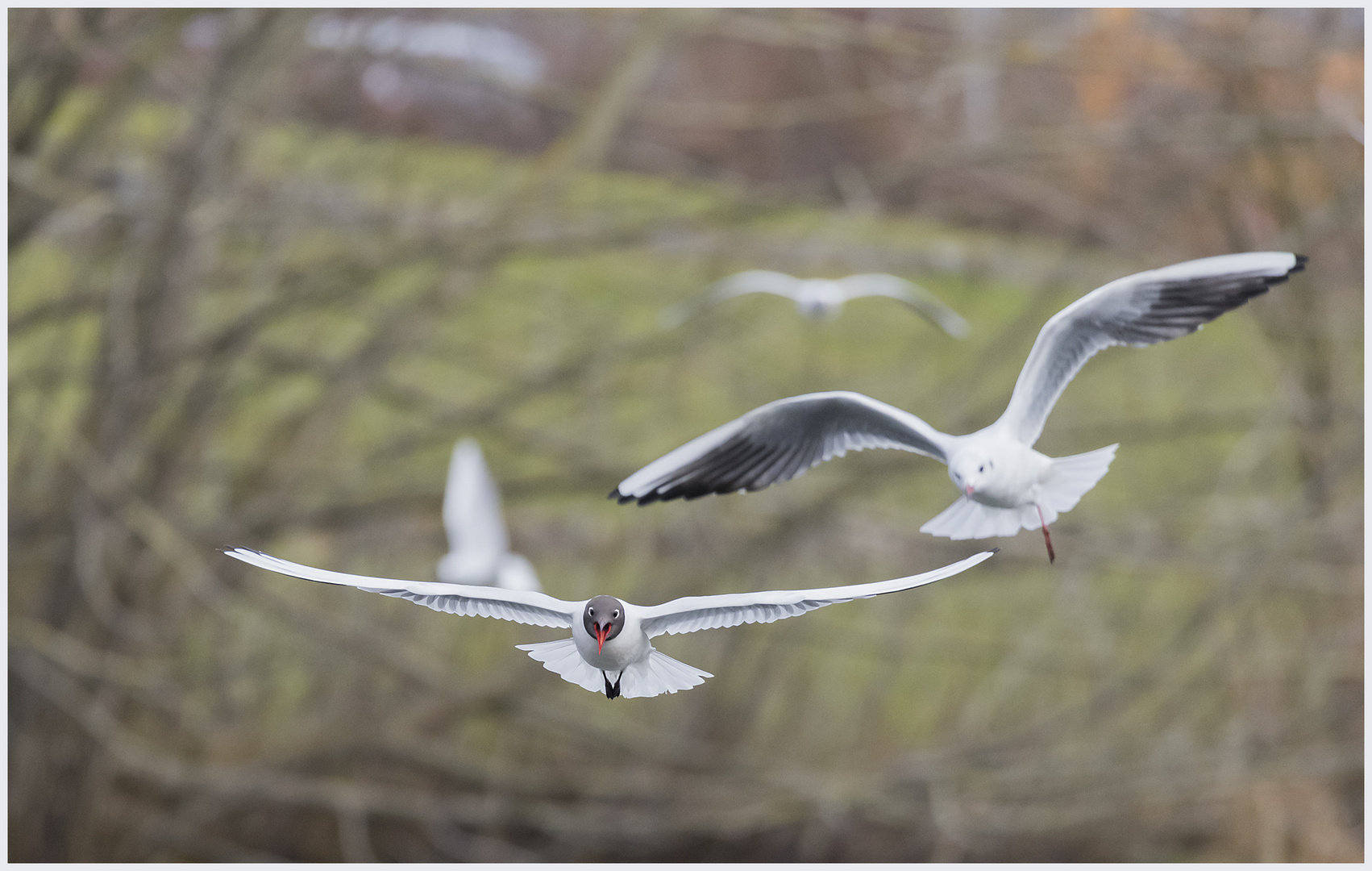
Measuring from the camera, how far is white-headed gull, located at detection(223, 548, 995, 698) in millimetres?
1189

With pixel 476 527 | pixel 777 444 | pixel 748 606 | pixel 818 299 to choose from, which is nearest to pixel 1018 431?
pixel 777 444

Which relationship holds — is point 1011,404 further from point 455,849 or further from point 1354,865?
point 1354,865

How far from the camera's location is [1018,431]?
1.46m

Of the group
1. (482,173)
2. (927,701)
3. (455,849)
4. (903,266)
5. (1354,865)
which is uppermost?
(482,173)

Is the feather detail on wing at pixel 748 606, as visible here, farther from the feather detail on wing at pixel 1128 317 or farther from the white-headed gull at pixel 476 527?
the white-headed gull at pixel 476 527

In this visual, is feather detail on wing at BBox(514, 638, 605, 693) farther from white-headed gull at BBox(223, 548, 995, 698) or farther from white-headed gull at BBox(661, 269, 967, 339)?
white-headed gull at BBox(661, 269, 967, 339)

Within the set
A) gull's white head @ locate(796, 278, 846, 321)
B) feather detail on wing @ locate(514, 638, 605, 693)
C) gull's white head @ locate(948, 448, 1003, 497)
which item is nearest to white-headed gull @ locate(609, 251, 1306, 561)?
gull's white head @ locate(948, 448, 1003, 497)

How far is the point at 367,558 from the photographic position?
4.11 m

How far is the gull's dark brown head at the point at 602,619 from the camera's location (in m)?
1.28

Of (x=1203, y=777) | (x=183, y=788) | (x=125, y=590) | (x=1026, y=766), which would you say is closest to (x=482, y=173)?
(x=125, y=590)

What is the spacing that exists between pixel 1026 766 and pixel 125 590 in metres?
2.70

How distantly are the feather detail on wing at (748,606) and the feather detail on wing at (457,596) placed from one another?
9cm

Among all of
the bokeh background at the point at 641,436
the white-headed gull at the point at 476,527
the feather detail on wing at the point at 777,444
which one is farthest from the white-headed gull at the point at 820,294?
the feather detail on wing at the point at 777,444

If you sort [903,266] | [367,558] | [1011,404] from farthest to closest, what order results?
[903,266] → [367,558] → [1011,404]
